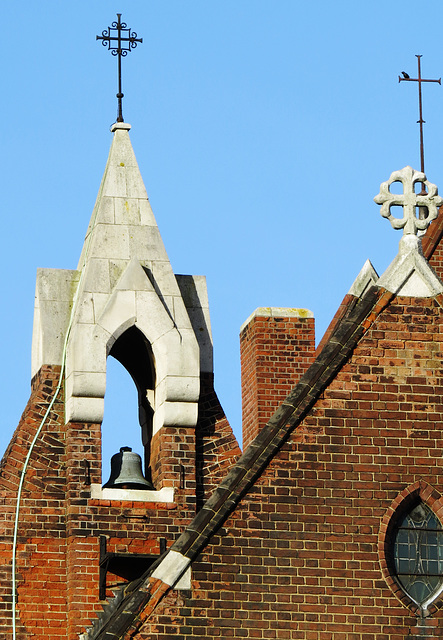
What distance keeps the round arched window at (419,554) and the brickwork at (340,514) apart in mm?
179

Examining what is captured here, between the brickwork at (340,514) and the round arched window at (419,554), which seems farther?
the round arched window at (419,554)

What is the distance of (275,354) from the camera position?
24375mm

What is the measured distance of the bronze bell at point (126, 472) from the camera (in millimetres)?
22547

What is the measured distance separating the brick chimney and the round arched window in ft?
18.2

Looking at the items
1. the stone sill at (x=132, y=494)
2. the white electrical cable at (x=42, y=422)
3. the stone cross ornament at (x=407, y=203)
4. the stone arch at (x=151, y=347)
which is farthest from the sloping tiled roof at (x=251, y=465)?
the stone arch at (x=151, y=347)

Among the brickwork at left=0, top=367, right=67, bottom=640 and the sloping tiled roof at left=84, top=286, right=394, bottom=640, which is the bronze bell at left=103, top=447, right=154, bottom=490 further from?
the sloping tiled roof at left=84, top=286, right=394, bottom=640

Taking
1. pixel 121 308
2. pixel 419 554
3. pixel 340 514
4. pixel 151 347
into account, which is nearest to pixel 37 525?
pixel 151 347

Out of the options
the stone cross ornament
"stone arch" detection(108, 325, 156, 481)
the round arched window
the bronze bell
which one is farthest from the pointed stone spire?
the round arched window

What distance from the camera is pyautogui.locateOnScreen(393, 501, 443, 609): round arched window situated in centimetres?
1850

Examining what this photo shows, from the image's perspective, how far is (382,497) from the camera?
18.6 metres

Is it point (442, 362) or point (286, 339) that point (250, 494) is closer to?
point (442, 362)

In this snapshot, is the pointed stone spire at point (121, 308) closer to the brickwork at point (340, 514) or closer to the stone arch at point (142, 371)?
the stone arch at point (142, 371)

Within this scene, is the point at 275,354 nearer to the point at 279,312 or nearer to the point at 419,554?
the point at 279,312

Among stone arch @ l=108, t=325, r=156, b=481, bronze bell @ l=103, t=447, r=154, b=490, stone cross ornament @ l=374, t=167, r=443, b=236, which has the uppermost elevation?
stone cross ornament @ l=374, t=167, r=443, b=236
